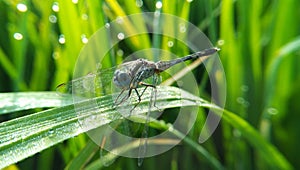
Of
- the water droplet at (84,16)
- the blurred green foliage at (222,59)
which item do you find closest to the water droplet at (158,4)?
the blurred green foliage at (222,59)

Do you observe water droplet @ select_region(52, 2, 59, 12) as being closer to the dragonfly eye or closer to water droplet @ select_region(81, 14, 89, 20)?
water droplet @ select_region(81, 14, 89, 20)

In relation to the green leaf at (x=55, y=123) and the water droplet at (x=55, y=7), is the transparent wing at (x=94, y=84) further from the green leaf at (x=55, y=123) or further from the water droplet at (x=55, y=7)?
the water droplet at (x=55, y=7)

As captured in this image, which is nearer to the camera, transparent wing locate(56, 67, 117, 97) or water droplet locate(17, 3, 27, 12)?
transparent wing locate(56, 67, 117, 97)

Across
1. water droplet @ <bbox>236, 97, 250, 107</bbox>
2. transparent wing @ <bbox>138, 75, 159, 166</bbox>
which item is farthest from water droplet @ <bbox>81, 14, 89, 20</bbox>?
water droplet @ <bbox>236, 97, 250, 107</bbox>

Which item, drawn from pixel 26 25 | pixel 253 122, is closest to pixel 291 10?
pixel 253 122

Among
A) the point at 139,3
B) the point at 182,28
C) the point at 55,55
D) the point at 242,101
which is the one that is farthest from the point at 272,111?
the point at 55,55

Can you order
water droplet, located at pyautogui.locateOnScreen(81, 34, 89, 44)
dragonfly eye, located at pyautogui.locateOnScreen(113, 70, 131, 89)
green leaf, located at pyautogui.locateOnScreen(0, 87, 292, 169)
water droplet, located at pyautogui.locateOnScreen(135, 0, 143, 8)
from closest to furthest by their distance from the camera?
green leaf, located at pyautogui.locateOnScreen(0, 87, 292, 169)
dragonfly eye, located at pyautogui.locateOnScreen(113, 70, 131, 89)
water droplet, located at pyautogui.locateOnScreen(81, 34, 89, 44)
water droplet, located at pyautogui.locateOnScreen(135, 0, 143, 8)
